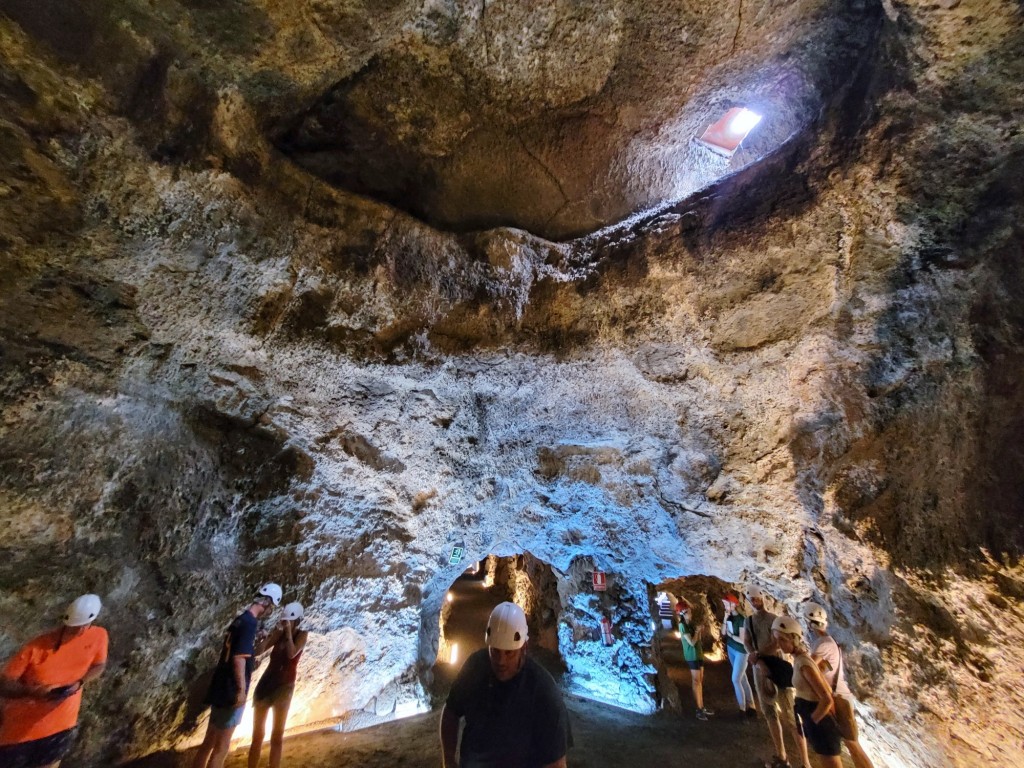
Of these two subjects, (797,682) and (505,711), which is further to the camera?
(797,682)

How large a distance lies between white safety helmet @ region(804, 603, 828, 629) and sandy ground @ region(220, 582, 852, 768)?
4.48 ft

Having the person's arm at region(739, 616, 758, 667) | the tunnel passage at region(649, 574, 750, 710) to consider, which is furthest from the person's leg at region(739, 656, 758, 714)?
the tunnel passage at region(649, 574, 750, 710)

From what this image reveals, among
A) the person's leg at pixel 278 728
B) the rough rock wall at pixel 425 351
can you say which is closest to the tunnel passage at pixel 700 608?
the rough rock wall at pixel 425 351

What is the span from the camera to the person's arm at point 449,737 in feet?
6.16

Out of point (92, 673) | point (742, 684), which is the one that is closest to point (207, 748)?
point (92, 673)

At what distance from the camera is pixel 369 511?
458 cm

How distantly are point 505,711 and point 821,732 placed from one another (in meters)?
2.25

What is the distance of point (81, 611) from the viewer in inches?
92.8

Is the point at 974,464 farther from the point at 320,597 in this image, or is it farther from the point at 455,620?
the point at 455,620

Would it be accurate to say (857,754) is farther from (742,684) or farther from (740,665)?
(742,684)

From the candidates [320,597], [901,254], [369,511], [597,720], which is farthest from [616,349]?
[597,720]

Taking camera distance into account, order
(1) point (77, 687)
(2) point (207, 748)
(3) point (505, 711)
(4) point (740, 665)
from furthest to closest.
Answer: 1. (4) point (740, 665)
2. (2) point (207, 748)
3. (1) point (77, 687)
4. (3) point (505, 711)

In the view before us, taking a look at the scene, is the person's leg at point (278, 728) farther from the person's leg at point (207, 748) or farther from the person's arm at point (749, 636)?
the person's arm at point (749, 636)

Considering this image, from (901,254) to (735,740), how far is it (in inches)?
191
